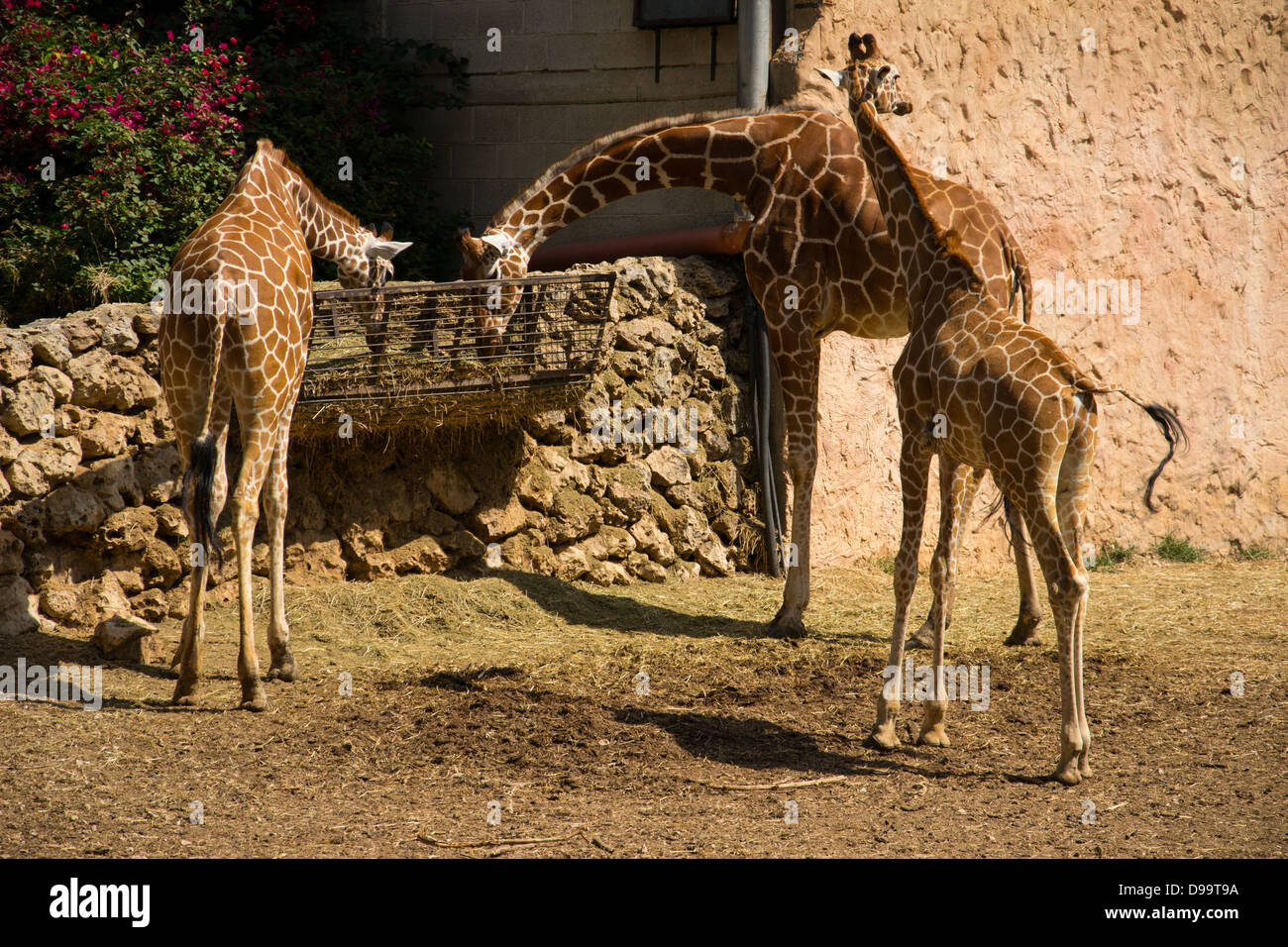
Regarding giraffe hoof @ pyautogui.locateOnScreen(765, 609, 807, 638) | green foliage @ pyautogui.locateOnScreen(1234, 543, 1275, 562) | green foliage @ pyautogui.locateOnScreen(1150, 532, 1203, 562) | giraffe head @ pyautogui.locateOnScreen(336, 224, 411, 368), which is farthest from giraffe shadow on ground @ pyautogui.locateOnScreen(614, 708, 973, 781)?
green foliage @ pyautogui.locateOnScreen(1234, 543, 1275, 562)

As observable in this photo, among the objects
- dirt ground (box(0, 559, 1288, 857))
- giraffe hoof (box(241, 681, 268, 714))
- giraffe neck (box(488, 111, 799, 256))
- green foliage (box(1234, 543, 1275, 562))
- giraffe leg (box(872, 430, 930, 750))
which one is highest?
giraffe neck (box(488, 111, 799, 256))

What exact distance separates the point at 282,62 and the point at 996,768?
8255 mm

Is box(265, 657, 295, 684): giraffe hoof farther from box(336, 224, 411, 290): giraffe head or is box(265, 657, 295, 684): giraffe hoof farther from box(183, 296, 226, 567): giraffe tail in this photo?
box(336, 224, 411, 290): giraffe head

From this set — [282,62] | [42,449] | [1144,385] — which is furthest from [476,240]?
[1144,385]

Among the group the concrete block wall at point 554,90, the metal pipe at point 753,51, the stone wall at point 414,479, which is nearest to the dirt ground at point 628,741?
the stone wall at point 414,479

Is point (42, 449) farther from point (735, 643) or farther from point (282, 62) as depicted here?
point (282, 62)

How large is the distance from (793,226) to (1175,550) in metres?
4.49

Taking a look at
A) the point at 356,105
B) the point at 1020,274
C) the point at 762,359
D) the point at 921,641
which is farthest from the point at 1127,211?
the point at 356,105

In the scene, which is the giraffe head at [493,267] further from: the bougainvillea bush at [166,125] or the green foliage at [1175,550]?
the green foliage at [1175,550]

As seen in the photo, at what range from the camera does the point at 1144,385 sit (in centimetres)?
991

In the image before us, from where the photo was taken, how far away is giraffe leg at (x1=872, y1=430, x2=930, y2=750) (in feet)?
18.9

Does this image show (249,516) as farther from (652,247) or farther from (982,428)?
(652,247)

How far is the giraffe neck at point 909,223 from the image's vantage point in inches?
233

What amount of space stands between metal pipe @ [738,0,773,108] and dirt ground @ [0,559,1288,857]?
3623 millimetres
